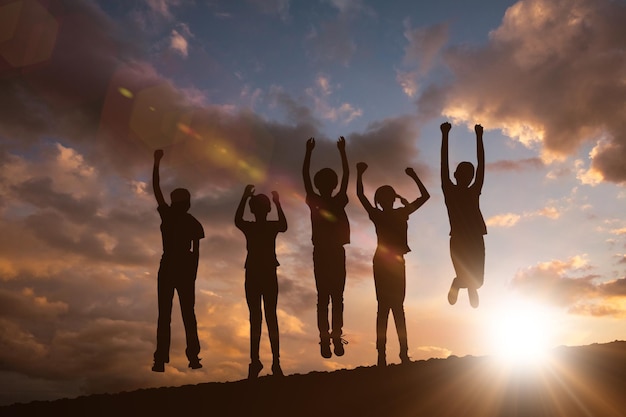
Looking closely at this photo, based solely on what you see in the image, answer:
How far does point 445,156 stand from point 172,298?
18.5ft

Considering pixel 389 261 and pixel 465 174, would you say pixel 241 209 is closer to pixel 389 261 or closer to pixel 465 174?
pixel 389 261

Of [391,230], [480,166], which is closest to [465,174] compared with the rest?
[480,166]

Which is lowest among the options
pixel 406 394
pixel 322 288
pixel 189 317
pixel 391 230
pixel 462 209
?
pixel 406 394

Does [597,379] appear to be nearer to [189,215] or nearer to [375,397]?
[375,397]

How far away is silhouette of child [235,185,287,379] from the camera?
10375 millimetres

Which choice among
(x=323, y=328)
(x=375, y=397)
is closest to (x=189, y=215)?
(x=323, y=328)

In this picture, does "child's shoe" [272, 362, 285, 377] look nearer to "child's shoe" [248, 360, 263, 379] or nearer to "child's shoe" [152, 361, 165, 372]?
"child's shoe" [248, 360, 263, 379]

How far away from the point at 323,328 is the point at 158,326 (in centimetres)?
296

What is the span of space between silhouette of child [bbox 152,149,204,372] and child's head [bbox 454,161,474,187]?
4987mm

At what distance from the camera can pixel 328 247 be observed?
1047 centimetres

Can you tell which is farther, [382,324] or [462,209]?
[462,209]

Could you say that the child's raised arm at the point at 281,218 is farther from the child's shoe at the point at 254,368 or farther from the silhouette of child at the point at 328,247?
the child's shoe at the point at 254,368

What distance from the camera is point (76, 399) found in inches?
378

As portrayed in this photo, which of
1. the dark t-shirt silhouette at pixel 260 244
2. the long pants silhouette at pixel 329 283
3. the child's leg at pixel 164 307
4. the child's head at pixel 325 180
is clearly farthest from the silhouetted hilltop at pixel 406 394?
the child's head at pixel 325 180
